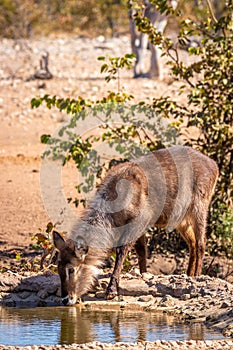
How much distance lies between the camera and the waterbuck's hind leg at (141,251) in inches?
368

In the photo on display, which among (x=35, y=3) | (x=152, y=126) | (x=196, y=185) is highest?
(x=35, y=3)

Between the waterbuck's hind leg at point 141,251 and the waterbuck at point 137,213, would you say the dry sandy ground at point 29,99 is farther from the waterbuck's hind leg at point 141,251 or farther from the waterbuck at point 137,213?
the waterbuck at point 137,213

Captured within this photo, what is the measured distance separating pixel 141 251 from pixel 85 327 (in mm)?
2156

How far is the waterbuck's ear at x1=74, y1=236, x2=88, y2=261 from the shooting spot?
827cm

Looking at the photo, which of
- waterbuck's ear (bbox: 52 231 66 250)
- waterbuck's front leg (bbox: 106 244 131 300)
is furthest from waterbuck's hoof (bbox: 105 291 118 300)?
waterbuck's ear (bbox: 52 231 66 250)

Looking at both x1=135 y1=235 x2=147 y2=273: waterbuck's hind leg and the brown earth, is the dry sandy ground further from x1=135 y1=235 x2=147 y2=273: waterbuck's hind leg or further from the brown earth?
x1=135 y1=235 x2=147 y2=273: waterbuck's hind leg

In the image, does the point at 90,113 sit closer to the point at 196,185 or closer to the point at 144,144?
the point at 144,144

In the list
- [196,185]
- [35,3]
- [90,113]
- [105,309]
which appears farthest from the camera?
[35,3]

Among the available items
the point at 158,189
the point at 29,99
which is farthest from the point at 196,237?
the point at 29,99

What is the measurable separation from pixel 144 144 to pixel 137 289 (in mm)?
2883

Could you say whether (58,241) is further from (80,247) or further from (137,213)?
(137,213)

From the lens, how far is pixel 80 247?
829cm

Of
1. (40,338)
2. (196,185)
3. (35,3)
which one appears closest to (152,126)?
(196,185)

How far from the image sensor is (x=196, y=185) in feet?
31.5
